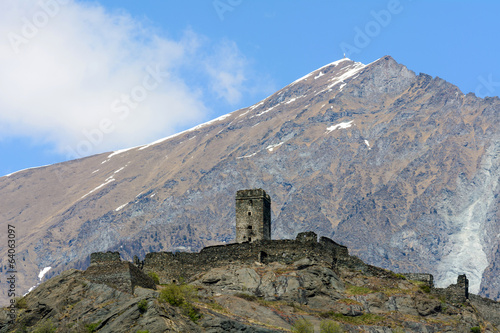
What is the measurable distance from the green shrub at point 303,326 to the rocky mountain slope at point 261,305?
24 centimetres

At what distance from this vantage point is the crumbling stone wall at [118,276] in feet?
276

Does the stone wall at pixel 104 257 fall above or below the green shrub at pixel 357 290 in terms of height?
above

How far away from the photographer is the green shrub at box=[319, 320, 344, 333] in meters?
79.9

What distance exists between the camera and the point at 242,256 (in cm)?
10000

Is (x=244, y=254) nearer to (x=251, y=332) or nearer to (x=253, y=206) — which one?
(x=253, y=206)

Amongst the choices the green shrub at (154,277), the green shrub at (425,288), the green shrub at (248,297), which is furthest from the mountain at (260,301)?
the green shrub at (154,277)

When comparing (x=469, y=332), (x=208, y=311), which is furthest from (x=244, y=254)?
(x=469, y=332)

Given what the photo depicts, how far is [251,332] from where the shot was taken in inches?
2968

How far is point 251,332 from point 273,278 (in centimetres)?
1942

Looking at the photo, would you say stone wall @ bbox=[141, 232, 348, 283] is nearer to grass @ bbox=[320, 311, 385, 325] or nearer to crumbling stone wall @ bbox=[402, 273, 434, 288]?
grass @ bbox=[320, 311, 385, 325]

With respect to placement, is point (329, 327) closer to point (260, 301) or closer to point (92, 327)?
point (260, 301)

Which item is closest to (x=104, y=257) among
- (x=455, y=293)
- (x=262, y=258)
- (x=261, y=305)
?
(x=261, y=305)

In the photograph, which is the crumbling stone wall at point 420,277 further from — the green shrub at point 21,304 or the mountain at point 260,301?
the green shrub at point 21,304

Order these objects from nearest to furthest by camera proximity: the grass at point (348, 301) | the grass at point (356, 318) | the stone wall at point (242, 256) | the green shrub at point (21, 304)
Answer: the green shrub at point (21, 304)
the grass at point (356, 318)
the grass at point (348, 301)
the stone wall at point (242, 256)
